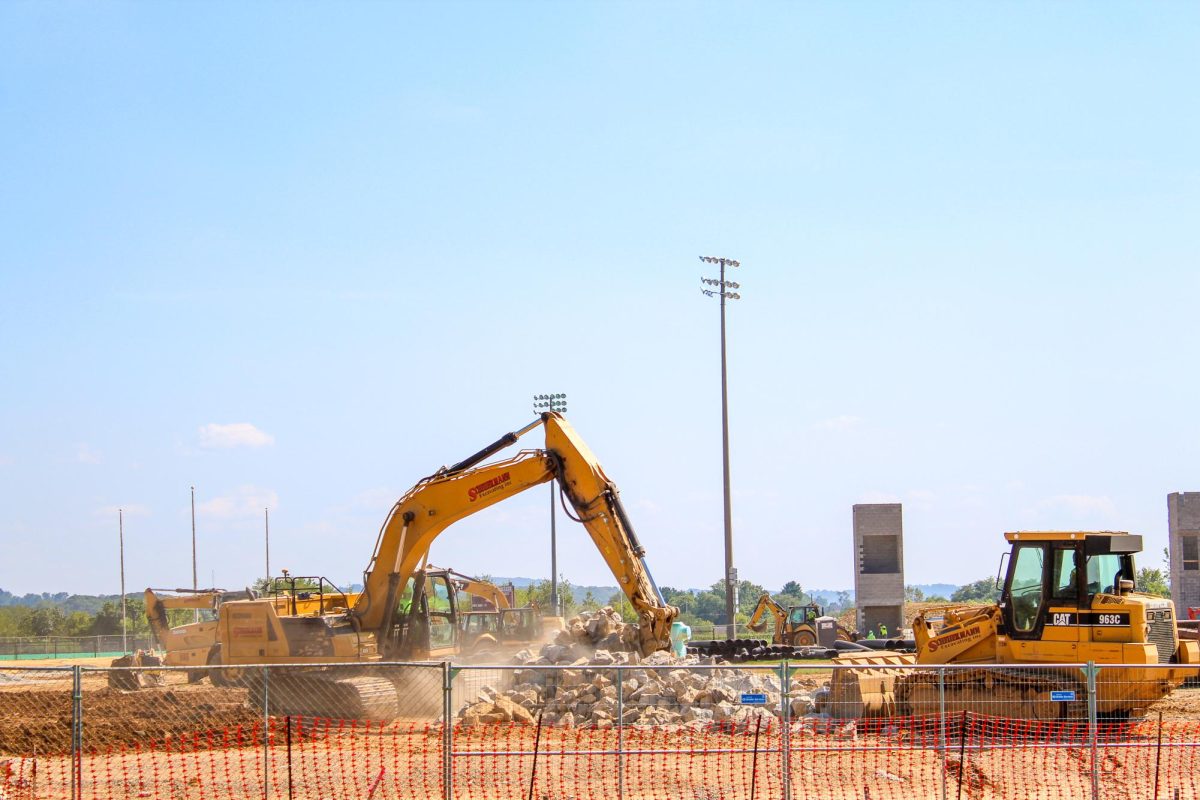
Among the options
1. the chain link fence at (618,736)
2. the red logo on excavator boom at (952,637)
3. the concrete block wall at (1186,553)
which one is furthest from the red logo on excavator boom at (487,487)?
the concrete block wall at (1186,553)

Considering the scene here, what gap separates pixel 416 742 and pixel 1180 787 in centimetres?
962

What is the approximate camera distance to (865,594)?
47.4m

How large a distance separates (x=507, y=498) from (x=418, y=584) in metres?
2.32

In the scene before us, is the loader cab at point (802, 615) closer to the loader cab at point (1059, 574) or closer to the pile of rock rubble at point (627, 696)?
the pile of rock rubble at point (627, 696)

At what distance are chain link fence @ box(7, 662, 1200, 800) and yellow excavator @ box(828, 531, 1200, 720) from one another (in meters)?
0.05

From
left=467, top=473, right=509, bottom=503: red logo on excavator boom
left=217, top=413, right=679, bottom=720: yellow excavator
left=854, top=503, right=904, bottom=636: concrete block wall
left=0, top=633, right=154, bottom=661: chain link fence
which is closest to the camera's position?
left=217, top=413, right=679, bottom=720: yellow excavator

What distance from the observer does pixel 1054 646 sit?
59.5 ft

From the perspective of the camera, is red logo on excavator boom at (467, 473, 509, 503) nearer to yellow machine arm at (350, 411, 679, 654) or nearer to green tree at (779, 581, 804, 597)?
yellow machine arm at (350, 411, 679, 654)

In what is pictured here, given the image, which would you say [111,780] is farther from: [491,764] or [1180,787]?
[1180,787]

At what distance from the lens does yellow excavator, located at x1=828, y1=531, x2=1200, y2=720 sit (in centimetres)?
1758

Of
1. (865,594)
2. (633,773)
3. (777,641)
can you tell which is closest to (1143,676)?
(633,773)

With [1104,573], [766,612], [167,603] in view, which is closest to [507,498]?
[1104,573]

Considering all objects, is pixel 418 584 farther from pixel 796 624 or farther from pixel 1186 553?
pixel 1186 553

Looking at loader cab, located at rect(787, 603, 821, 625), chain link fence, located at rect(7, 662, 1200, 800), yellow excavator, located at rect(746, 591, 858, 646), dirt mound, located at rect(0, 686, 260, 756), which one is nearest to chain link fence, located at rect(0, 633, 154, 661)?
yellow excavator, located at rect(746, 591, 858, 646)
